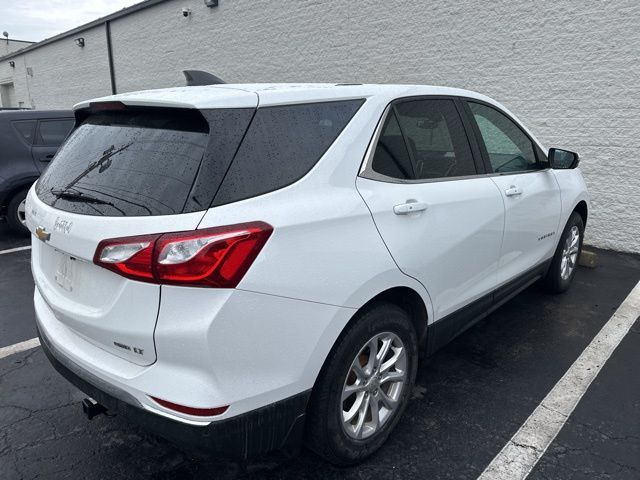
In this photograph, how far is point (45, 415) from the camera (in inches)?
106

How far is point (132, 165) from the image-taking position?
1932mm

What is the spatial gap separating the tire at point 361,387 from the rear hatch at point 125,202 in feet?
2.33

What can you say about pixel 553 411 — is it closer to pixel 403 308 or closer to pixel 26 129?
pixel 403 308

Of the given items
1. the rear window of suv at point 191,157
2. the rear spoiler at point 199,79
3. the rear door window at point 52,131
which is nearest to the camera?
the rear window of suv at point 191,157

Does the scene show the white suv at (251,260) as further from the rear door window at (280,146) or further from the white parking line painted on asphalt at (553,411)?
the white parking line painted on asphalt at (553,411)

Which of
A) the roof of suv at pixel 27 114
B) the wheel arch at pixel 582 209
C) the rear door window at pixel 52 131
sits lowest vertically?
the wheel arch at pixel 582 209

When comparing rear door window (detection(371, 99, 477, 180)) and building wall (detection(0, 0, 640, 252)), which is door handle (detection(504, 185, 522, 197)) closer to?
rear door window (detection(371, 99, 477, 180))

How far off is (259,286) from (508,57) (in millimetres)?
5863

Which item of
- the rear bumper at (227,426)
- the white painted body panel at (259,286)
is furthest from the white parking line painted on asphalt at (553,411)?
the rear bumper at (227,426)

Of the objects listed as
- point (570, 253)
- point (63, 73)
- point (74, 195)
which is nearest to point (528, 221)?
point (570, 253)

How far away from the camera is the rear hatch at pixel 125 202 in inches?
66.4

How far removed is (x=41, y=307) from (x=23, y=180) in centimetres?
481

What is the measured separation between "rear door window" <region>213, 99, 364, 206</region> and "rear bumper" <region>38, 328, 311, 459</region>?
2.55 feet

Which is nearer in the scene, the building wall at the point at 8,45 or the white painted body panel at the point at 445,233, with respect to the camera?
the white painted body panel at the point at 445,233
